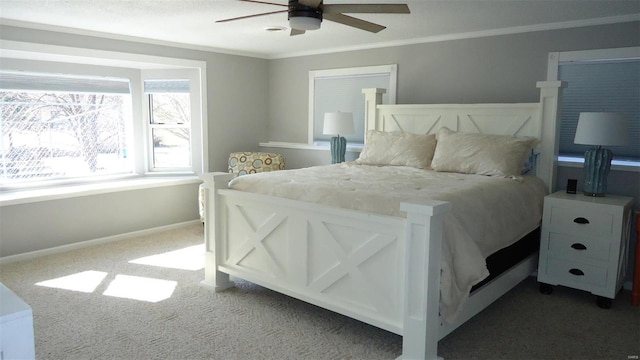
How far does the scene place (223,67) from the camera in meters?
5.76

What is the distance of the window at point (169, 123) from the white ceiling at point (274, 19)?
0.67m

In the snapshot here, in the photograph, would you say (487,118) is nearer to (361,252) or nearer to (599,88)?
(599,88)

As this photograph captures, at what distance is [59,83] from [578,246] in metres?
5.08

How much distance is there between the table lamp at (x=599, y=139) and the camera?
131 inches

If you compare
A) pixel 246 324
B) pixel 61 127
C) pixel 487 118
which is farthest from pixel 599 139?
pixel 61 127

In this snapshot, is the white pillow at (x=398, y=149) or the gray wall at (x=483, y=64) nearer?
the gray wall at (x=483, y=64)

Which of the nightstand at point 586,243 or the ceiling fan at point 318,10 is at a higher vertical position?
the ceiling fan at point 318,10

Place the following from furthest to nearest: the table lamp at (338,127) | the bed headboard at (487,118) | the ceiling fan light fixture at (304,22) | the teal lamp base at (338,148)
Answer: the teal lamp base at (338,148), the table lamp at (338,127), the bed headboard at (487,118), the ceiling fan light fixture at (304,22)

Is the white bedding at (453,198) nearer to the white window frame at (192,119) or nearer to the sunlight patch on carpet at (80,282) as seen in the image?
the sunlight patch on carpet at (80,282)

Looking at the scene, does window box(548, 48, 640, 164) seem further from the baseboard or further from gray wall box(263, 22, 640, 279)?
the baseboard

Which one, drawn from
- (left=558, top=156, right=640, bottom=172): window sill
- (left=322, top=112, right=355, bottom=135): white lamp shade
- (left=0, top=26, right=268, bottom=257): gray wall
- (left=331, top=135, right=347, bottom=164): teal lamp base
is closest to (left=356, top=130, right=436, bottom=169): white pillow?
(left=322, top=112, right=355, bottom=135): white lamp shade

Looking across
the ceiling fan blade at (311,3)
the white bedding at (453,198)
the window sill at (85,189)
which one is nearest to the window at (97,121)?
the window sill at (85,189)

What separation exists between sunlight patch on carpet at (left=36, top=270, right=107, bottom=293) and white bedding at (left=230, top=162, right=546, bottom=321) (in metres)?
1.37

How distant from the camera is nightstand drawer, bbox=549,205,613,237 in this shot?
324cm
